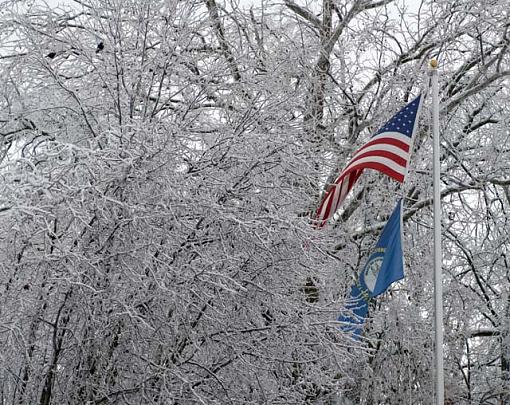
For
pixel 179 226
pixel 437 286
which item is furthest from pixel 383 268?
pixel 179 226

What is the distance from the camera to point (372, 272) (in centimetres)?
839

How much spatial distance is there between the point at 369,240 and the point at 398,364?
59.6 inches

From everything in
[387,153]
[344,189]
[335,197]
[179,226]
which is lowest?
[179,226]

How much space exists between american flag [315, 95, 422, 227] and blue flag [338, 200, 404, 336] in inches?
15.0

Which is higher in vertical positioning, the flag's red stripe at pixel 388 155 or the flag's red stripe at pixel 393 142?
the flag's red stripe at pixel 393 142

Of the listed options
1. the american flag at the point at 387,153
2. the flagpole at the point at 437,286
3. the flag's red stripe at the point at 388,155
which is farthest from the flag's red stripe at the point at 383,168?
the flagpole at the point at 437,286

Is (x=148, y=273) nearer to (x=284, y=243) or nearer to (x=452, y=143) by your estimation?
(x=284, y=243)

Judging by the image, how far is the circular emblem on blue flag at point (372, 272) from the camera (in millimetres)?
8265

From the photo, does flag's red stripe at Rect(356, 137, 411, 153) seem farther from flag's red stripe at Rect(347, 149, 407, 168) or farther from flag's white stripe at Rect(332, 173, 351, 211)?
flag's white stripe at Rect(332, 173, 351, 211)

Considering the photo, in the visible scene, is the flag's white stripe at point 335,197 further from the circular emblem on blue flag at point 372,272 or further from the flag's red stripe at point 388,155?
the circular emblem on blue flag at point 372,272

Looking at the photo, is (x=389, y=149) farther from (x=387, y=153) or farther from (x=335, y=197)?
(x=335, y=197)

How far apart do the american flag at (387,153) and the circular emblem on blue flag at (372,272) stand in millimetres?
572

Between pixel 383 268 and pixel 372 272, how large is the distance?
1.71ft

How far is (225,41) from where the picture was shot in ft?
32.4
